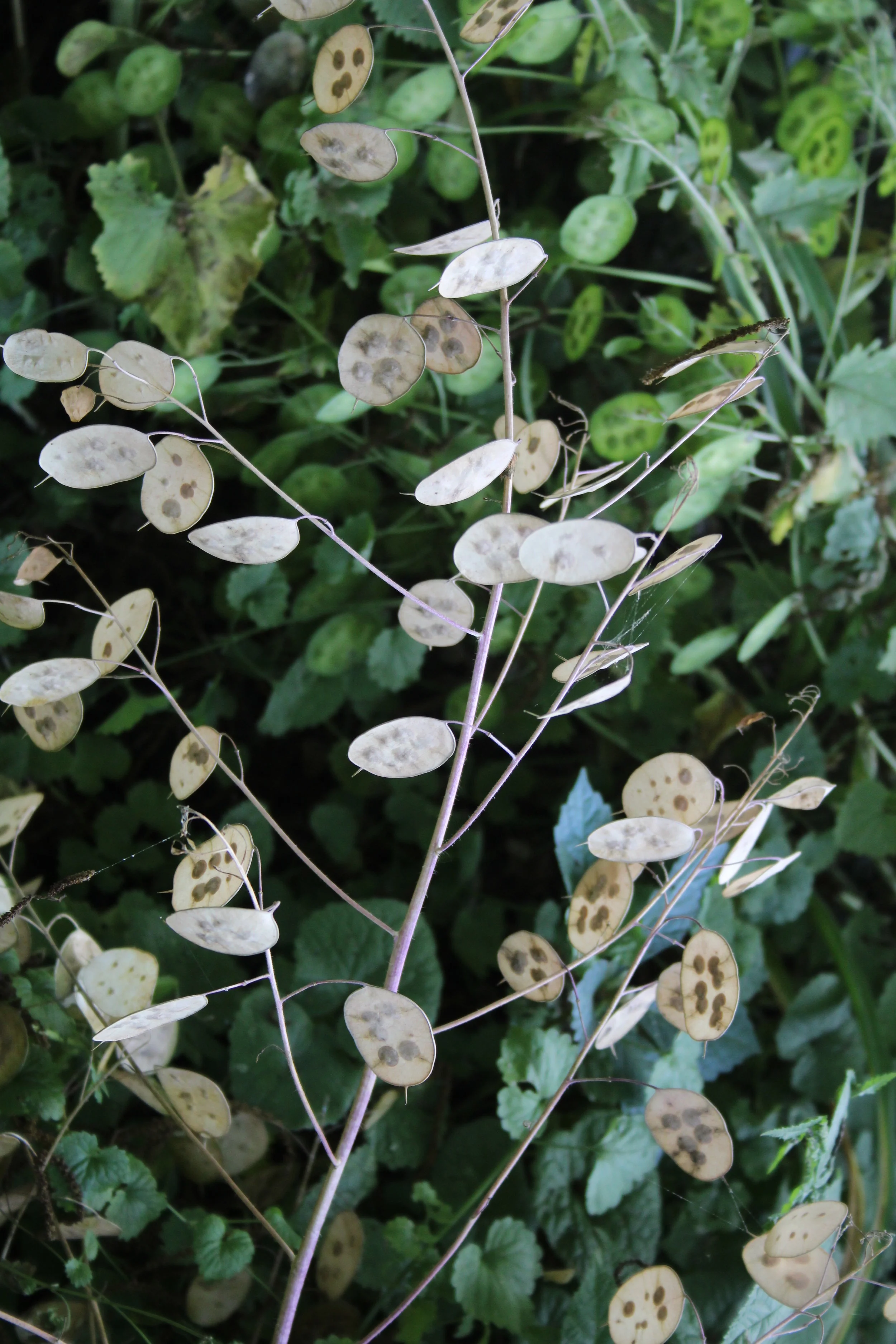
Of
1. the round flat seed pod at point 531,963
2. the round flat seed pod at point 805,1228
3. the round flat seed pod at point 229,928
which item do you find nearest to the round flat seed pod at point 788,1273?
the round flat seed pod at point 805,1228

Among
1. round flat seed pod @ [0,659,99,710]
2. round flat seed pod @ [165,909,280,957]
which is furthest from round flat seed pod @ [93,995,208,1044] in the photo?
round flat seed pod @ [0,659,99,710]

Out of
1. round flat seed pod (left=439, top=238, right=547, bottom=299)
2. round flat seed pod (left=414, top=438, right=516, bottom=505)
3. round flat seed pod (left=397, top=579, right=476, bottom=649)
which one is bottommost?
round flat seed pod (left=397, top=579, right=476, bottom=649)

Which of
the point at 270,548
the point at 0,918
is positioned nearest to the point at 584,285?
the point at 270,548

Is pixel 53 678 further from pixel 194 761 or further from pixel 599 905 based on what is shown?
pixel 599 905

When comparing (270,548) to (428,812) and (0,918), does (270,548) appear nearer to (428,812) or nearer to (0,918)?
(0,918)

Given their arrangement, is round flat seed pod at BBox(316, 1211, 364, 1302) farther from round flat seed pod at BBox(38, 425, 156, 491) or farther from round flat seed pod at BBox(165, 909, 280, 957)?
round flat seed pod at BBox(38, 425, 156, 491)

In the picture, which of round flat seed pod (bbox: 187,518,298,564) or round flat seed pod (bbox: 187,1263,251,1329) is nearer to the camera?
round flat seed pod (bbox: 187,518,298,564)

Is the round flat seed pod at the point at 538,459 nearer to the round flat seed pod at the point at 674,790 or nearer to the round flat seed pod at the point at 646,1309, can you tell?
the round flat seed pod at the point at 674,790
